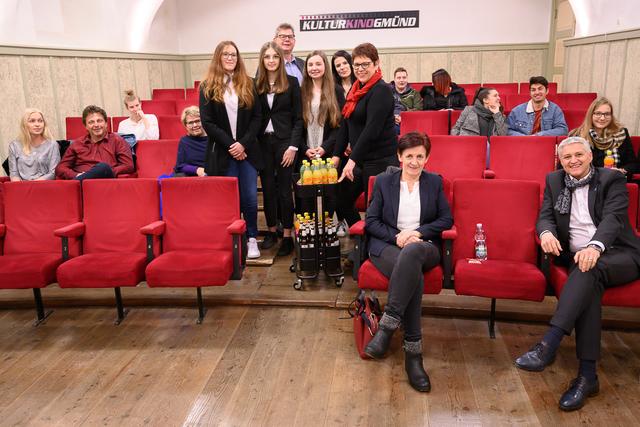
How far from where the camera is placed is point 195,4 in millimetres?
8430

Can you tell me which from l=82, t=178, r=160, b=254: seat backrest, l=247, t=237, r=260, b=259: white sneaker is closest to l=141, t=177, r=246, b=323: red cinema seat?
l=82, t=178, r=160, b=254: seat backrest

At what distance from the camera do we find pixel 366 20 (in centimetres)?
809

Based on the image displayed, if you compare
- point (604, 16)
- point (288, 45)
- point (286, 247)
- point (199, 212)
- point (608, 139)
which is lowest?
point (286, 247)

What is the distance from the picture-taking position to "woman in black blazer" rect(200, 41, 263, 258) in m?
3.23

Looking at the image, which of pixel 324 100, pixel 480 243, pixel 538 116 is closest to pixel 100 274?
pixel 324 100

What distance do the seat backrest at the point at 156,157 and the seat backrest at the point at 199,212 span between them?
0.99 m

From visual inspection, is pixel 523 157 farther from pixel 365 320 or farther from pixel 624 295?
pixel 365 320

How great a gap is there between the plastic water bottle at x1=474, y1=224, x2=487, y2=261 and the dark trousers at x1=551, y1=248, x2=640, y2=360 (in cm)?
53

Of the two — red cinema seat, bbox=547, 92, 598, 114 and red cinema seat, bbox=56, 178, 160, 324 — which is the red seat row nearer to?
red cinema seat, bbox=56, 178, 160, 324

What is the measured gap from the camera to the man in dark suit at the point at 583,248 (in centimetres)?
213

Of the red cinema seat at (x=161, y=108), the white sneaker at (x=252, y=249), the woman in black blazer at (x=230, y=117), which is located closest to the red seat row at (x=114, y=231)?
the woman in black blazer at (x=230, y=117)

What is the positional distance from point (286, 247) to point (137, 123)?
2011mm

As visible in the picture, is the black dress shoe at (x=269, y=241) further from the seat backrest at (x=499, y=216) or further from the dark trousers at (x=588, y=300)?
the dark trousers at (x=588, y=300)

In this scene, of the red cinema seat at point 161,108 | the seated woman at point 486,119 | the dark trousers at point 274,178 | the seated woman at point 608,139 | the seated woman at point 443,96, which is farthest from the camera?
the red cinema seat at point 161,108
